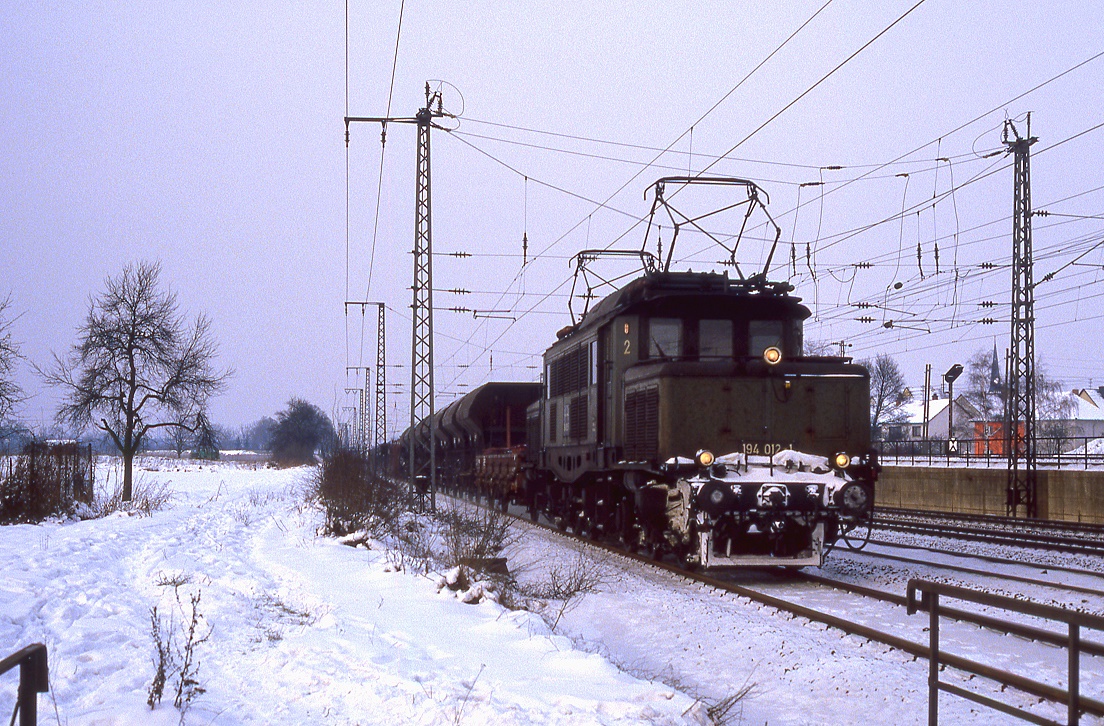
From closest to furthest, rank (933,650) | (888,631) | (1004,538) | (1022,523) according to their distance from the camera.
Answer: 1. (933,650)
2. (888,631)
3. (1004,538)
4. (1022,523)

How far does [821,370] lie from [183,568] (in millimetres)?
8224

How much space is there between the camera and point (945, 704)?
659 cm

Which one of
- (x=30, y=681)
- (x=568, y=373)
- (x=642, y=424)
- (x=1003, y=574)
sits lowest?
(x=1003, y=574)

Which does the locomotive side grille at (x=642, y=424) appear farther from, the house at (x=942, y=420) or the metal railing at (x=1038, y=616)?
the house at (x=942, y=420)

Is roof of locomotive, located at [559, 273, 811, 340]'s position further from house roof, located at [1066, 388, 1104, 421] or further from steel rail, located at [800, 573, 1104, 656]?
house roof, located at [1066, 388, 1104, 421]

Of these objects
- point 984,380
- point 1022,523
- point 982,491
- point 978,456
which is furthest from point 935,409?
point 1022,523

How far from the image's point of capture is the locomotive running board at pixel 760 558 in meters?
11.5

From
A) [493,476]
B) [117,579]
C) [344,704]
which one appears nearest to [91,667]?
[344,704]

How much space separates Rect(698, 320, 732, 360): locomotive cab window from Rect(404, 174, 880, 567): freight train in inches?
0.6

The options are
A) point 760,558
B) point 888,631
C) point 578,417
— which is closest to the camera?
point 888,631

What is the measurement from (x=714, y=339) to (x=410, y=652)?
746cm

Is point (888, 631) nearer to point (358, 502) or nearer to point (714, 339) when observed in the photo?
point (714, 339)

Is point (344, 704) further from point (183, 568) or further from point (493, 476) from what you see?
point (493, 476)

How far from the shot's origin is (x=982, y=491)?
26.1 meters
